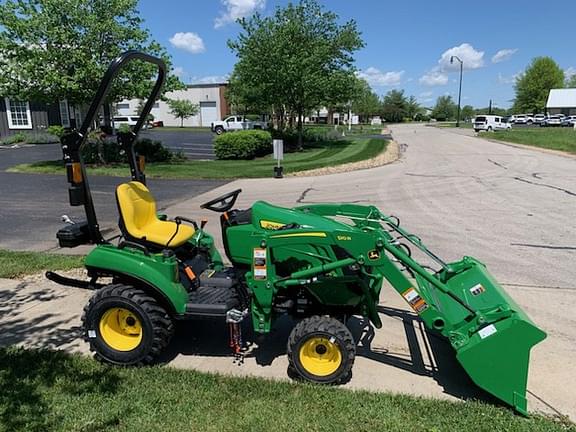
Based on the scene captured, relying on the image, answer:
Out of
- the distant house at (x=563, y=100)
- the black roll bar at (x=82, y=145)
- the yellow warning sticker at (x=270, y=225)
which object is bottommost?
the yellow warning sticker at (x=270, y=225)

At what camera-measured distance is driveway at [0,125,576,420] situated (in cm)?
380

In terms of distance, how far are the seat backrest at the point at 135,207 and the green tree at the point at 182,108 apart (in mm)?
61811

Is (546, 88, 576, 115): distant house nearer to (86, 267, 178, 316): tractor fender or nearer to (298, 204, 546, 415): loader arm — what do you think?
(298, 204, 546, 415): loader arm

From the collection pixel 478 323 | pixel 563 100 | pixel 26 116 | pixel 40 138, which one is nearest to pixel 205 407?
pixel 478 323

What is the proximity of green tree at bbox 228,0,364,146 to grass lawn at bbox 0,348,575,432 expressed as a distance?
20281 millimetres

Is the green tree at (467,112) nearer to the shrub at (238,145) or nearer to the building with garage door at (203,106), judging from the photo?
the building with garage door at (203,106)

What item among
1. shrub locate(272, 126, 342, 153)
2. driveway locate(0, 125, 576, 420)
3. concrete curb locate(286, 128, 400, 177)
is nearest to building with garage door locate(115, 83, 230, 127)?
shrub locate(272, 126, 342, 153)

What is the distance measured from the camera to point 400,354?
4.13 m

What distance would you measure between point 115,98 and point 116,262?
14.1 metres

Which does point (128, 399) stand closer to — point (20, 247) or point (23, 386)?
point (23, 386)

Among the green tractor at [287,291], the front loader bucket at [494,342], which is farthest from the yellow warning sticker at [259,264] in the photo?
the front loader bucket at [494,342]

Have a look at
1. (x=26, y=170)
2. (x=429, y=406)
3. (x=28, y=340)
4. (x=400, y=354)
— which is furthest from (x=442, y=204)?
(x=26, y=170)

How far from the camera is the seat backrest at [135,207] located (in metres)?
4.00

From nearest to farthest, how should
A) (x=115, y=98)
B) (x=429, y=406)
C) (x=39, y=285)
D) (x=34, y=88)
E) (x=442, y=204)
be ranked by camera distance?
(x=429, y=406), (x=39, y=285), (x=442, y=204), (x=34, y=88), (x=115, y=98)
